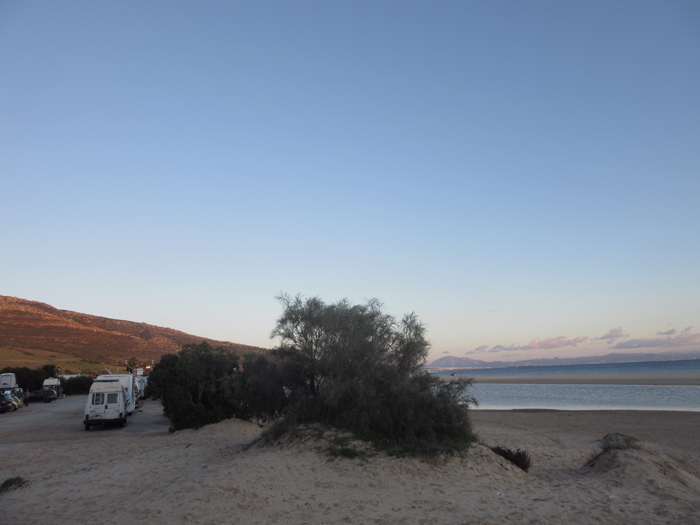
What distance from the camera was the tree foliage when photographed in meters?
18.8

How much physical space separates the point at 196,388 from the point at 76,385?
44287 millimetres

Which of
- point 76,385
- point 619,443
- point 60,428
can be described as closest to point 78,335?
point 76,385

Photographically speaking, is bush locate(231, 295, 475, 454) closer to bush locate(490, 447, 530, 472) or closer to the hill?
bush locate(490, 447, 530, 472)

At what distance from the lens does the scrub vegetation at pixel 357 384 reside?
10.8 m

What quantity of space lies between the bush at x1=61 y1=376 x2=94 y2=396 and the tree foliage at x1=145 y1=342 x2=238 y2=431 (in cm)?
4141

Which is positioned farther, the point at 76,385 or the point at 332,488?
the point at 76,385

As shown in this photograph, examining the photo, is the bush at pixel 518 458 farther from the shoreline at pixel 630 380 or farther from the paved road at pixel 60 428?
the shoreline at pixel 630 380

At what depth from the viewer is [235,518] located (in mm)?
7023

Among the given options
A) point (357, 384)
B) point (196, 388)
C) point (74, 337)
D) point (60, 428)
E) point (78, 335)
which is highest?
point (78, 335)

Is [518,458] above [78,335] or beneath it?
beneath

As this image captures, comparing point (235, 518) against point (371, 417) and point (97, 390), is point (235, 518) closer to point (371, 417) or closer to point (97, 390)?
point (371, 417)

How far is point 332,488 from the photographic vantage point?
27.5 ft

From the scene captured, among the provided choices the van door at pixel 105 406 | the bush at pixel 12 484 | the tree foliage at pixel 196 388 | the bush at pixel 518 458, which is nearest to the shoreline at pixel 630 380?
the tree foliage at pixel 196 388

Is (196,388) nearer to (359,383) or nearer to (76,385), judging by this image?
(359,383)
